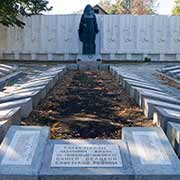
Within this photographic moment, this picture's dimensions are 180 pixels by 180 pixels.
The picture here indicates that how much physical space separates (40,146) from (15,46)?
15607 mm

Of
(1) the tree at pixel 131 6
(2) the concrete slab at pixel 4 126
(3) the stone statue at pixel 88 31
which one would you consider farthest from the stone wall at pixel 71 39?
(1) the tree at pixel 131 6

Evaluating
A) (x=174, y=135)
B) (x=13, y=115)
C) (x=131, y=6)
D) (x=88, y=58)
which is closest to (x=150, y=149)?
(x=174, y=135)

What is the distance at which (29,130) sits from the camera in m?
3.23

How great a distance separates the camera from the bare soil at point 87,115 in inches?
149

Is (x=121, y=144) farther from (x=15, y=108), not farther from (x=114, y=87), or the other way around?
(x=114, y=87)

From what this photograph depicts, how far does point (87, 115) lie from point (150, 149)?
174cm

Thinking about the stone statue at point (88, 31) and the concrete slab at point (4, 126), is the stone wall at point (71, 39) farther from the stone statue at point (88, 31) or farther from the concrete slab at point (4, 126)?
the concrete slab at point (4, 126)

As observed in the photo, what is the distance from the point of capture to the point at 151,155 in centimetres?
282

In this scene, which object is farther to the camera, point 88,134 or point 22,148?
point 88,134

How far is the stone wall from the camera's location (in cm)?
1803

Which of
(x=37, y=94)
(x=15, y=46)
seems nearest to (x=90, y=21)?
(x=15, y=46)

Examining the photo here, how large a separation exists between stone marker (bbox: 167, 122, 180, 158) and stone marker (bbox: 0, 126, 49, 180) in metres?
0.97

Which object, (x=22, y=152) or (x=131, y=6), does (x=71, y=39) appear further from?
(x=131, y=6)

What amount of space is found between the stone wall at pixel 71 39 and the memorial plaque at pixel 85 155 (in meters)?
15.1
